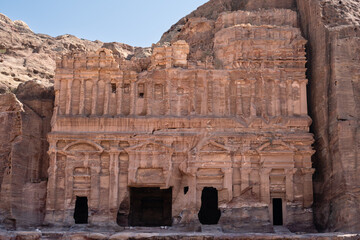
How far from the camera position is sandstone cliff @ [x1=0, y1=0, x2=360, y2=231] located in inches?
902

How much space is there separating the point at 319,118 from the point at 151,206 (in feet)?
32.9

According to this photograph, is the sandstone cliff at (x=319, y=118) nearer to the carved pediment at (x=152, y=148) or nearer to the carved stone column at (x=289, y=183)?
the carved stone column at (x=289, y=183)

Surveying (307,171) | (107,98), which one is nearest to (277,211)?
(307,171)

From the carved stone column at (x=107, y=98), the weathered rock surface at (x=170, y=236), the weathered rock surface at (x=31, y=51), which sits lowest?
the weathered rock surface at (x=170, y=236)

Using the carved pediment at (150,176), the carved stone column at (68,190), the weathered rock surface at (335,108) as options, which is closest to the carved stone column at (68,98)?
the carved stone column at (68,190)

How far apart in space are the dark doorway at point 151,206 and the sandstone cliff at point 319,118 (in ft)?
17.1

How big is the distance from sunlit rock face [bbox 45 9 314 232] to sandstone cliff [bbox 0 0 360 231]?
793mm

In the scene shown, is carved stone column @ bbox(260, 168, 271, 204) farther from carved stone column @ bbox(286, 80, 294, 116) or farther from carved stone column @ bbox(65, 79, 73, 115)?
carved stone column @ bbox(65, 79, 73, 115)

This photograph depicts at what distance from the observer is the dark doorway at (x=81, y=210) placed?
25913 millimetres

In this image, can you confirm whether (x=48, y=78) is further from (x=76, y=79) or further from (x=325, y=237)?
(x=325, y=237)

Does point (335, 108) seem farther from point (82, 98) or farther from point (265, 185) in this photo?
point (82, 98)

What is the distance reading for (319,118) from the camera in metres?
25.0

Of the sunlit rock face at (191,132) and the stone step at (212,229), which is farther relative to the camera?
the sunlit rock face at (191,132)

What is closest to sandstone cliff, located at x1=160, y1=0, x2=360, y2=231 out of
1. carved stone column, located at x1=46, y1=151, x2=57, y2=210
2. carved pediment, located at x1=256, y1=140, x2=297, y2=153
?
carved pediment, located at x1=256, y1=140, x2=297, y2=153
